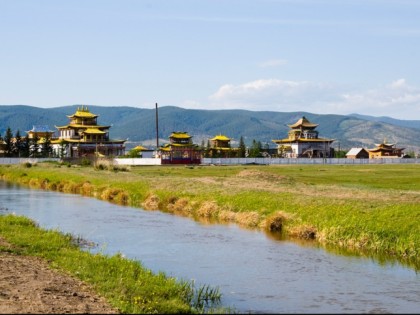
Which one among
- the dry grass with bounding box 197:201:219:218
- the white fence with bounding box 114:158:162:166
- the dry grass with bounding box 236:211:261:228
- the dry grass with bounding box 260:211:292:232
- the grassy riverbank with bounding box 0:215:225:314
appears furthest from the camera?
the white fence with bounding box 114:158:162:166

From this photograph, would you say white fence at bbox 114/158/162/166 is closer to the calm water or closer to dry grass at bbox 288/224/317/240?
the calm water

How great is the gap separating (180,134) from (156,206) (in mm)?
142117

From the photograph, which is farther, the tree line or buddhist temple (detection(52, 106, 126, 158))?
buddhist temple (detection(52, 106, 126, 158))

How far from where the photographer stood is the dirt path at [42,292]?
55.1ft

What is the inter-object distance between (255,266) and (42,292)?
10.0 meters

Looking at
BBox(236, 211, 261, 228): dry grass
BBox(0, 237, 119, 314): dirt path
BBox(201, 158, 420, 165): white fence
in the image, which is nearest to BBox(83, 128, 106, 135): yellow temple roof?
BBox(201, 158, 420, 165): white fence

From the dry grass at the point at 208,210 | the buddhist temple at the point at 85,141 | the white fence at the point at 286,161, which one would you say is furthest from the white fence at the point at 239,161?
the dry grass at the point at 208,210

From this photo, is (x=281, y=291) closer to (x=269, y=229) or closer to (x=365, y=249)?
(x=365, y=249)

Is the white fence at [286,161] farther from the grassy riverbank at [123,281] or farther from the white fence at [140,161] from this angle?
the grassy riverbank at [123,281]

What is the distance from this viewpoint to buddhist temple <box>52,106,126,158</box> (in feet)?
571

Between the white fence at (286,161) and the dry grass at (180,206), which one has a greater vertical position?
the white fence at (286,161)

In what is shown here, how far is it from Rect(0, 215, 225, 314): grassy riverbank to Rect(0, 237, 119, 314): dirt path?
0.47 metres

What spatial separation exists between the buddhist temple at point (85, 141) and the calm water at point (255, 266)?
130429 mm

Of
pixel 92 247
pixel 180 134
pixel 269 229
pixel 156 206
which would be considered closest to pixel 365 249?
pixel 269 229
